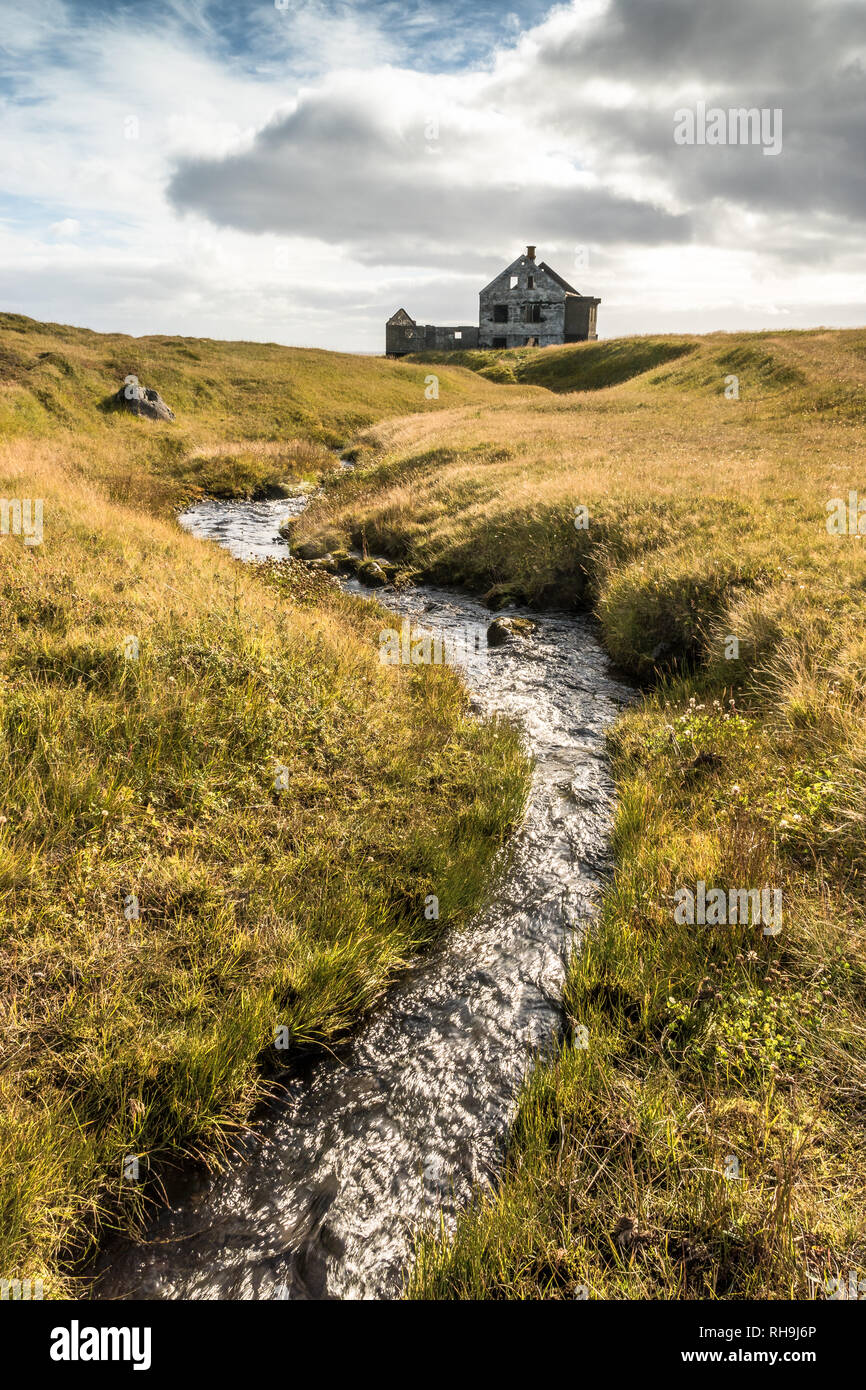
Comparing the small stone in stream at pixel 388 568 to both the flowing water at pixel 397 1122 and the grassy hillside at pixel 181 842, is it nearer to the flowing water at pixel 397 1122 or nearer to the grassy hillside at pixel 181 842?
the grassy hillside at pixel 181 842

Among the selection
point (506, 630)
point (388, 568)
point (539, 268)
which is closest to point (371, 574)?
point (388, 568)

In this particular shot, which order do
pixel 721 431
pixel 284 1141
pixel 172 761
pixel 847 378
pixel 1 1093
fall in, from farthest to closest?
pixel 847 378 → pixel 721 431 → pixel 172 761 → pixel 284 1141 → pixel 1 1093

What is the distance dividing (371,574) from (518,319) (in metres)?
82.5

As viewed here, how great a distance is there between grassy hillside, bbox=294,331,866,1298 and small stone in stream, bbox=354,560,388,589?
4.94ft

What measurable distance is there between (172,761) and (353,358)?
6843 cm

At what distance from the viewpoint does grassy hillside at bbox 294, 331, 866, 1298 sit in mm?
3406

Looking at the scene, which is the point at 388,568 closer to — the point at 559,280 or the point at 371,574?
the point at 371,574

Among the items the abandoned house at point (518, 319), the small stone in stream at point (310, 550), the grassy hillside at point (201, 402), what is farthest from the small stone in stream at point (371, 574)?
the abandoned house at point (518, 319)

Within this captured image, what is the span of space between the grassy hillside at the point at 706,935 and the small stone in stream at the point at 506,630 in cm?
147

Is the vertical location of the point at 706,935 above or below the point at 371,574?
below

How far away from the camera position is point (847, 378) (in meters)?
32.8

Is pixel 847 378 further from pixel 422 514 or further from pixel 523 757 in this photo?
pixel 523 757

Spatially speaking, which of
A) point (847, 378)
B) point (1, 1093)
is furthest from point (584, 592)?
point (847, 378)

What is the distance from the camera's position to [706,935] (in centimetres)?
541
